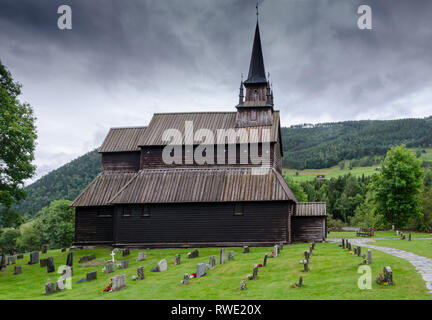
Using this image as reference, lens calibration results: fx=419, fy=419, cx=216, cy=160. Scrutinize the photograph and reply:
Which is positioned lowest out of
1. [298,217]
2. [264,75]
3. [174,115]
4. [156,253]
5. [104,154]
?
[156,253]

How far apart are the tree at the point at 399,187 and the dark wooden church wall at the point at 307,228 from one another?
2147 cm

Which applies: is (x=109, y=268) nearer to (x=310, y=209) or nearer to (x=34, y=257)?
(x=34, y=257)

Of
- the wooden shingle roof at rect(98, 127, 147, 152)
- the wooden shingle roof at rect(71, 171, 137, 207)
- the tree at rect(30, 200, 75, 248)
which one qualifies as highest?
the wooden shingle roof at rect(98, 127, 147, 152)

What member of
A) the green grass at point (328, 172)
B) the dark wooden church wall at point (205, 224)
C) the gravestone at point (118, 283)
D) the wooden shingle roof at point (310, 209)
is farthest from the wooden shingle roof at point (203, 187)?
the green grass at point (328, 172)

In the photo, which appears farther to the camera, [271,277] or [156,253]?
[156,253]

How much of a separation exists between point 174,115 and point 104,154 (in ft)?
28.9

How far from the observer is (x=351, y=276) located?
19.2m

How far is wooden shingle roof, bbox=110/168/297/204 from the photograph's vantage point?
38281mm

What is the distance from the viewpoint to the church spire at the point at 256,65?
148ft

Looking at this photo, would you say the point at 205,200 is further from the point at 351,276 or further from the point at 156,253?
the point at 351,276

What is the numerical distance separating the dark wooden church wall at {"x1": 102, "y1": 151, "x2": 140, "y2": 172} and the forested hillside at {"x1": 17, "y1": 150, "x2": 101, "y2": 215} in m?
90.6

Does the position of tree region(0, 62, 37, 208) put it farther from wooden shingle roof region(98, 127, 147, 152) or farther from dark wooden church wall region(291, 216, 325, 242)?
dark wooden church wall region(291, 216, 325, 242)

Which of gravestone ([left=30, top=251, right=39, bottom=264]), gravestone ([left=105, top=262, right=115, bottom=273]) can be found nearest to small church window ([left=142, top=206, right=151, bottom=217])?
gravestone ([left=30, top=251, right=39, bottom=264])
